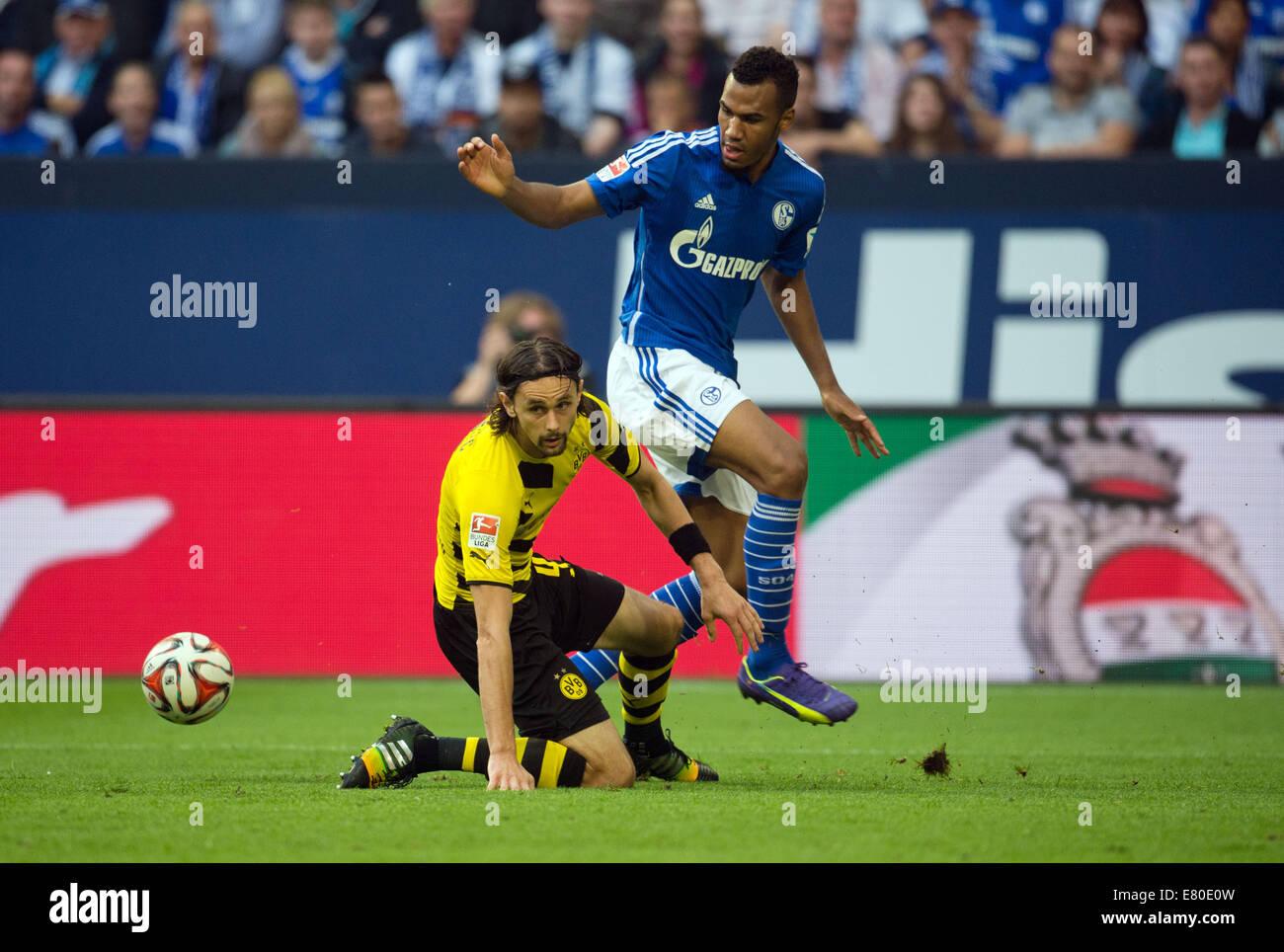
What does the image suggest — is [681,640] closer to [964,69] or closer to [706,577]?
[706,577]

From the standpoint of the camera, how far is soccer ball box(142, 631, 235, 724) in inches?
253

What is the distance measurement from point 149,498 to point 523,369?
5.53 meters

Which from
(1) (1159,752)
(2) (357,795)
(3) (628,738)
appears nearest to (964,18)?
(1) (1159,752)

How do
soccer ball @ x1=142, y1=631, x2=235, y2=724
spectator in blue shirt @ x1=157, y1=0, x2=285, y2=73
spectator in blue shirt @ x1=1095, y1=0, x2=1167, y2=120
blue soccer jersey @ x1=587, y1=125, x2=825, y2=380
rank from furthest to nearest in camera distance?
spectator in blue shirt @ x1=157, y1=0, x2=285, y2=73
spectator in blue shirt @ x1=1095, y1=0, x2=1167, y2=120
soccer ball @ x1=142, y1=631, x2=235, y2=724
blue soccer jersey @ x1=587, y1=125, x2=825, y2=380

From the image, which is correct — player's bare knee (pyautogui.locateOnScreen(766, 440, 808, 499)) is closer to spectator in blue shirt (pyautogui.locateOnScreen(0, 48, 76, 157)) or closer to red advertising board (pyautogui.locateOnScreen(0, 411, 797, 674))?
red advertising board (pyautogui.locateOnScreen(0, 411, 797, 674))

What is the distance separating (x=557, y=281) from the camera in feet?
39.6

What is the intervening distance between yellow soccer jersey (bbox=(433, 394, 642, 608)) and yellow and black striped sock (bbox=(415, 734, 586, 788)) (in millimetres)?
541

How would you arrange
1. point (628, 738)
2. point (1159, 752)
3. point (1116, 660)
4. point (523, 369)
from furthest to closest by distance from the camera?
point (1116, 660) → point (1159, 752) → point (628, 738) → point (523, 369)

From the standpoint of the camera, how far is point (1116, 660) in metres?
10.1
